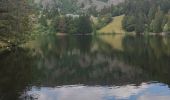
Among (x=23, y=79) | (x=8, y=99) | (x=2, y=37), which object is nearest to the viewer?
(x=8, y=99)

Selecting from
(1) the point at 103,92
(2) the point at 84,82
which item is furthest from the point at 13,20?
(1) the point at 103,92

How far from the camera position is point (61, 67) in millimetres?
78625

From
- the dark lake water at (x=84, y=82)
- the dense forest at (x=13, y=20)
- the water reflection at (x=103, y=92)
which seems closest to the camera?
the water reflection at (x=103, y=92)

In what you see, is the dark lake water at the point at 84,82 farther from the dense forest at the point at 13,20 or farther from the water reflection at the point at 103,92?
the dense forest at the point at 13,20

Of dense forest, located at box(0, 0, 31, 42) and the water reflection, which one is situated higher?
dense forest, located at box(0, 0, 31, 42)

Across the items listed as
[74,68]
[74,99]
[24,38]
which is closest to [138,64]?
[74,68]

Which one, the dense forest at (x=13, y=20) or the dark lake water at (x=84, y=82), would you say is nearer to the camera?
the dark lake water at (x=84, y=82)

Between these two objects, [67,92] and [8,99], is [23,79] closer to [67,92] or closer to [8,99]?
[67,92]

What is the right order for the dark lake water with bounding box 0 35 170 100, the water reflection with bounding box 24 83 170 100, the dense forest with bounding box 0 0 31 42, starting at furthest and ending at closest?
the dense forest with bounding box 0 0 31 42 < the dark lake water with bounding box 0 35 170 100 < the water reflection with bounding box 24 83 170 100

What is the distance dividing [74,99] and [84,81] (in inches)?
638

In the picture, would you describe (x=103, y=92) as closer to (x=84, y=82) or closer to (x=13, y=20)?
(x=84, y=82)

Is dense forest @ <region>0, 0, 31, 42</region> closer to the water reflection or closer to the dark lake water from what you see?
the dark lake water

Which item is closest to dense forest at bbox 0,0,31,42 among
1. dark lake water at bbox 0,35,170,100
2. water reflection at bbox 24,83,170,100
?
dark lake water at bbox 0,35,170,100

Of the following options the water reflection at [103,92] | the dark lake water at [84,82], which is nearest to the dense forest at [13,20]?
the dark lake water at [84,82]
